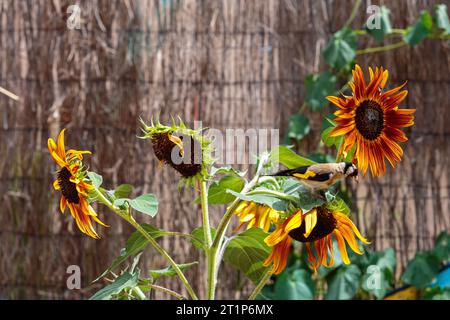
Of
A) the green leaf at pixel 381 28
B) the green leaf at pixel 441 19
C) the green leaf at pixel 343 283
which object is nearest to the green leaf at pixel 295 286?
the green leaf at pixel 343 283

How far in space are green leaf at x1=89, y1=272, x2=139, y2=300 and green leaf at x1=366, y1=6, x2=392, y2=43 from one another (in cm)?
158

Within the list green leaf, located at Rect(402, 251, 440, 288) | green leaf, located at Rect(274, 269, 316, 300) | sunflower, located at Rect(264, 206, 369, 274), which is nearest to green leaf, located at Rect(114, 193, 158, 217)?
sunflower, located at Rect(264, 206, 369, 274)

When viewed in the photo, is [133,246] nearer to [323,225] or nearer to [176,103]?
[323,225]

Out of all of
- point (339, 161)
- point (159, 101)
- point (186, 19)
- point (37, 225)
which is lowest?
point (37, 225)

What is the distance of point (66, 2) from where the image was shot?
7.32 ft

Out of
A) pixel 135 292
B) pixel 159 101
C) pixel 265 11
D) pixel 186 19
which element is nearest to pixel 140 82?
pixel 159 101

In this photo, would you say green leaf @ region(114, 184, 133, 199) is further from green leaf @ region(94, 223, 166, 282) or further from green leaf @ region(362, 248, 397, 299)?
green leaf @ region(362, 248, 397, 299)

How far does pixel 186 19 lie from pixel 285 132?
0.45 m

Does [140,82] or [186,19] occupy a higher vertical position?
[186,19]

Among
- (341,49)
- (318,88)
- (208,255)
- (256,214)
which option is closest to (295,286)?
(318,88)

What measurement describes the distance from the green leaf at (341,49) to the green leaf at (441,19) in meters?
0.25

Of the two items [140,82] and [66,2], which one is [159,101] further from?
[66,2]

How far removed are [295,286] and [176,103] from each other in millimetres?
632

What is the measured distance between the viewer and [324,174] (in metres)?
0.63
